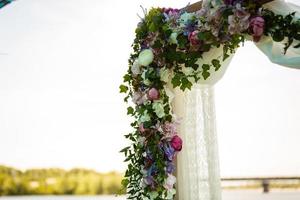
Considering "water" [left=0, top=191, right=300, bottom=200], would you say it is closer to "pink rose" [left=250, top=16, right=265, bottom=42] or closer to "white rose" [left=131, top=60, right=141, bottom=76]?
"white rose" [left=131, top=60, right=141, bottom=76]

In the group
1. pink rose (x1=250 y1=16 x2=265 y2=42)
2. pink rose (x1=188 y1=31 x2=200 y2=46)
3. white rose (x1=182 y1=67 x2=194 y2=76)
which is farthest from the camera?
white rose (x1=182 y1=67 x2=194 y2=76)

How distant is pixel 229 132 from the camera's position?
3.58m

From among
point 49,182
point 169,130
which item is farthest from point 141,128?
point 49,182

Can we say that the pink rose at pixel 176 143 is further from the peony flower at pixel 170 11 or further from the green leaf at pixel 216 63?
the peony flower at pixel 170 11

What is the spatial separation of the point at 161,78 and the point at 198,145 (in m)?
0.53

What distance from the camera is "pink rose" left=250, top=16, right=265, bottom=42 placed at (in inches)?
86.3

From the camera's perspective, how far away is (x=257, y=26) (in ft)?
7.20

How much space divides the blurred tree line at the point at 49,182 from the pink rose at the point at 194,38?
250 cm

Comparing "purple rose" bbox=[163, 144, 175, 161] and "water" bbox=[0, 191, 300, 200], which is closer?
"purple rose" bbox=[163, 144, 175, 161]

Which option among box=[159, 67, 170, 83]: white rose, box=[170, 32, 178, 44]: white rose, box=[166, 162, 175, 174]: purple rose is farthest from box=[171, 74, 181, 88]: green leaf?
box=[166, 162, 175, 174]: purple rose

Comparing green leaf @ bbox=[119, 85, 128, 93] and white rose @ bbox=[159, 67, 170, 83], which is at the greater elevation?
white rose @ bbox=[159, 67, 170, 83]

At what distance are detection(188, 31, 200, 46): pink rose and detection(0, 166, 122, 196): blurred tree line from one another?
2.50 m

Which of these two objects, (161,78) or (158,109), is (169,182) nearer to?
(158,109)

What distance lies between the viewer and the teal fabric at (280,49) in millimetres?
2195
